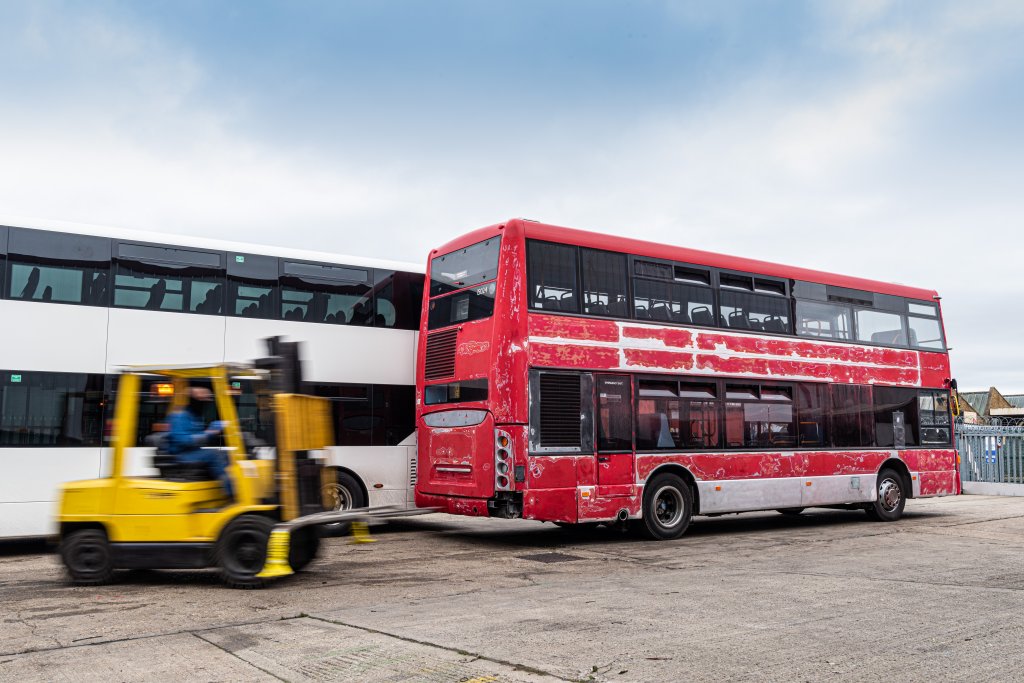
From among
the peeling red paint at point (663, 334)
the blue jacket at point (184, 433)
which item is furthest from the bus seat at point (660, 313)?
the blue jacket at point (184, 433)

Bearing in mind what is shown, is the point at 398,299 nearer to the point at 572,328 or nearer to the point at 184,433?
the point at 572,328

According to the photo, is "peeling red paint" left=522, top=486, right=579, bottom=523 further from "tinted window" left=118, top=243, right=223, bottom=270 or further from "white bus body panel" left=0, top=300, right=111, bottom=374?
"white bus body panel" left=0, top=300, right=111, bottom=374

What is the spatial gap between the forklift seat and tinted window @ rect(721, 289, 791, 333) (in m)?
Answer: 8.56

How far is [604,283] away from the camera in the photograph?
42.4ft

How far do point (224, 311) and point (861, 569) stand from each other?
932 cm

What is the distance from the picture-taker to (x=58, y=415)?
11.7 meters

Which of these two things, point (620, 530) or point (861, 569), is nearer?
point (861, 569)

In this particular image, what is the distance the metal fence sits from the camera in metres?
24.6

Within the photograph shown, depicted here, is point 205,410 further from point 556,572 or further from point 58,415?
point 556,572

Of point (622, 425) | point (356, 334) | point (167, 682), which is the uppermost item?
point (356, 334)

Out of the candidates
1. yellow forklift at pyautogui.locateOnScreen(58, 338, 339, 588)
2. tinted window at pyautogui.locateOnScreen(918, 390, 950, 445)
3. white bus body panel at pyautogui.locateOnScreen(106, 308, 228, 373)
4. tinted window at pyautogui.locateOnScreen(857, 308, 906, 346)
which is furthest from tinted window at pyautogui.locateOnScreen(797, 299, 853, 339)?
white bus body panel at pyautogui.locateOnScreen(106, 308, 228, 373)

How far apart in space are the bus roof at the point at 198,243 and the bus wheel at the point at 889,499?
375 inches

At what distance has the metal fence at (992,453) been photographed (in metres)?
24.6

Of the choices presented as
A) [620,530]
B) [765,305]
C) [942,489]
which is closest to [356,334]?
[620,530]
